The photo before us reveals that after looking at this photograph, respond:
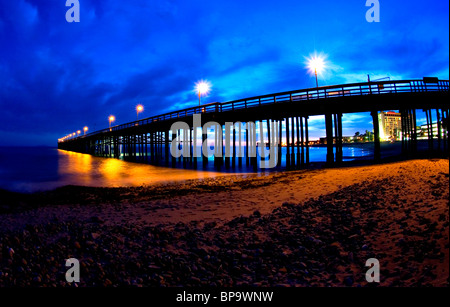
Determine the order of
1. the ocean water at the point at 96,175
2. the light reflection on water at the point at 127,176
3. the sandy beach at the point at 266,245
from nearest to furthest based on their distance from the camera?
the sandy beach at the point at 266,245
the ocean water at the point at 96,175
the light reflection on water at the point at 127,176

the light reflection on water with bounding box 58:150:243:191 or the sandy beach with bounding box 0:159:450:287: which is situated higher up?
the light reflection on water with bounding box 58:150:243:191

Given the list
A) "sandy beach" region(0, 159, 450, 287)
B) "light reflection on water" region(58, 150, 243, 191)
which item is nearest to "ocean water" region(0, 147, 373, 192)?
"light reflection on water" region(58, 150, 243, 191)

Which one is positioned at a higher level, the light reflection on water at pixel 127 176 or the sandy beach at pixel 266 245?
the light reflection on water at pixel 127 176

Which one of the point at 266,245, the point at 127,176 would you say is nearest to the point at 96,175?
the point at 127,176

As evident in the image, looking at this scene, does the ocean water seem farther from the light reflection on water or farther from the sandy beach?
the sandy beach

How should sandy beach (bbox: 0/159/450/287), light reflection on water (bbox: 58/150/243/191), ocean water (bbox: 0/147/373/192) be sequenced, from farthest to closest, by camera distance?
→ light reflection on water (bbox: 58/150/243/191)
ocean water (bbox: 0/147/373/192)
sandy beach (bbox: 0/159/450/287)

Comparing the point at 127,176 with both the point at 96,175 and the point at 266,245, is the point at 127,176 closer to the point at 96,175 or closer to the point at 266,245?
the point at 96,175

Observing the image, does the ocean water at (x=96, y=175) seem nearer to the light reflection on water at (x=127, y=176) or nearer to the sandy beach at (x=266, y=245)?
the light reflection on water at (x=127, y=176)

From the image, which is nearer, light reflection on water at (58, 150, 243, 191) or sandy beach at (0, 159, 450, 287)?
sandy beach at (0, 159, 450, 287)

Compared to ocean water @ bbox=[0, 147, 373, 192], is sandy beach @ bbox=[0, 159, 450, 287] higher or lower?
lower

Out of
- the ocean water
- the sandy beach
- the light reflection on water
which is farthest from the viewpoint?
the light reflection on water

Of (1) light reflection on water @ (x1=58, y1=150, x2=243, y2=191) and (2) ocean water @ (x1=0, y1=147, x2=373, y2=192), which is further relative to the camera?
(1) light reflection on water @ (x1=58, y1=150, x2=243, y2=191)

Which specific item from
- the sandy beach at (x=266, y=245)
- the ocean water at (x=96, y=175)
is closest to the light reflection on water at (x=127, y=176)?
the ocean water at (x=96, y=175)
